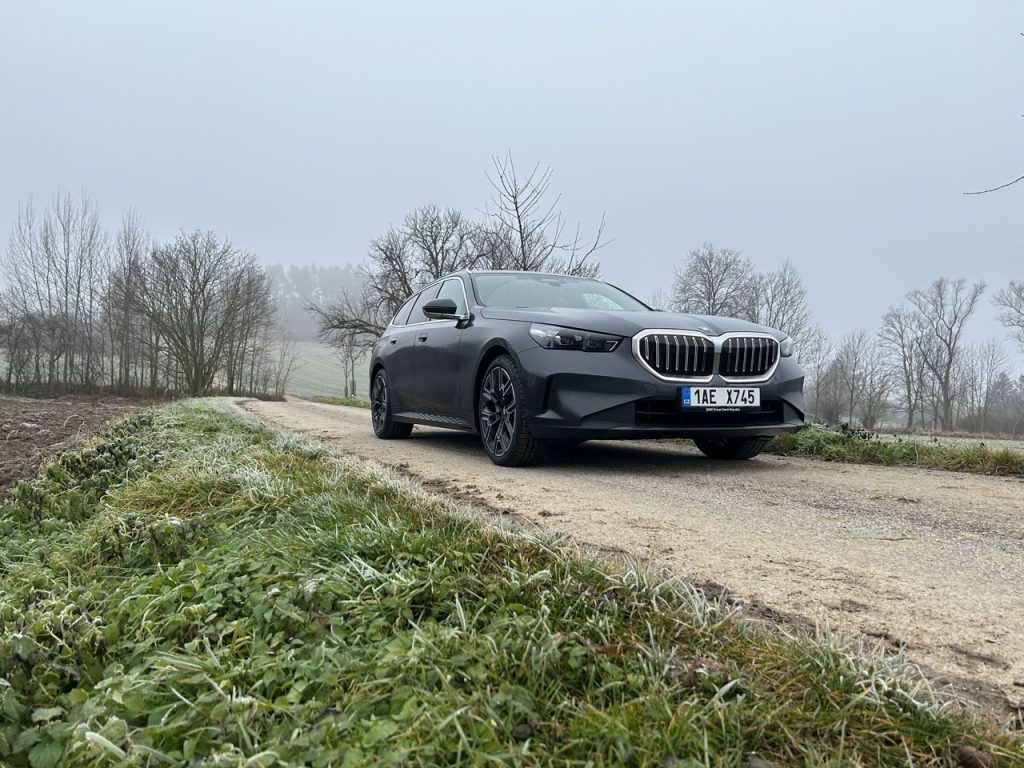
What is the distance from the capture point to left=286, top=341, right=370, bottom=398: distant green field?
62531 millimetres

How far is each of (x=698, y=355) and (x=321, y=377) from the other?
247ft

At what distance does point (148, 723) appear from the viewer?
1433 mm

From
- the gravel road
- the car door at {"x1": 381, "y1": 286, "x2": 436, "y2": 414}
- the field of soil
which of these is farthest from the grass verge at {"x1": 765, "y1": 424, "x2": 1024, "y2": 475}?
the field of soil

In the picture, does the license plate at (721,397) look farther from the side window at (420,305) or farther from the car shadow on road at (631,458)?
the side window at (420,305)

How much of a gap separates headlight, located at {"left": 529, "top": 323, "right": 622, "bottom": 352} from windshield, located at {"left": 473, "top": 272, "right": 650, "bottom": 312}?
764mm

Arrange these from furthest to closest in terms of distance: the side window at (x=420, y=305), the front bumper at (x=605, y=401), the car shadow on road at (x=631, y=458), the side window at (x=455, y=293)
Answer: the side window at (x=420, y=305), the side window at (x=455, y=293), the car shadow on road at (x=631, y=458), the front bumper at (x=605, y=401)

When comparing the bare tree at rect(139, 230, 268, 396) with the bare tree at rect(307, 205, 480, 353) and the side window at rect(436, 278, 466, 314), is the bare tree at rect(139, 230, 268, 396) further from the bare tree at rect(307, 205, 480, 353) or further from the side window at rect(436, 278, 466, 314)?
the side window at rect(436, 278, 466, 314)

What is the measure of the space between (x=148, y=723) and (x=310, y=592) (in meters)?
0.47

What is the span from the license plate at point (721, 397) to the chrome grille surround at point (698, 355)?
0.06 metres

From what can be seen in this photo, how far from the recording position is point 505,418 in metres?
5.04

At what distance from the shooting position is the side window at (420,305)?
23.5 feet

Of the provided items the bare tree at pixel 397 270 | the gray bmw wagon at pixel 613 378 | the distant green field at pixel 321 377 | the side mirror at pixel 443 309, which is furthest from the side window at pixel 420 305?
the distant green field at pixel 321 377

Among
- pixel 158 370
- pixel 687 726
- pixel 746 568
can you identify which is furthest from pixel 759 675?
pixel 158 370

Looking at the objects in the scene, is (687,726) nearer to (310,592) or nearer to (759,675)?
(759,675)
